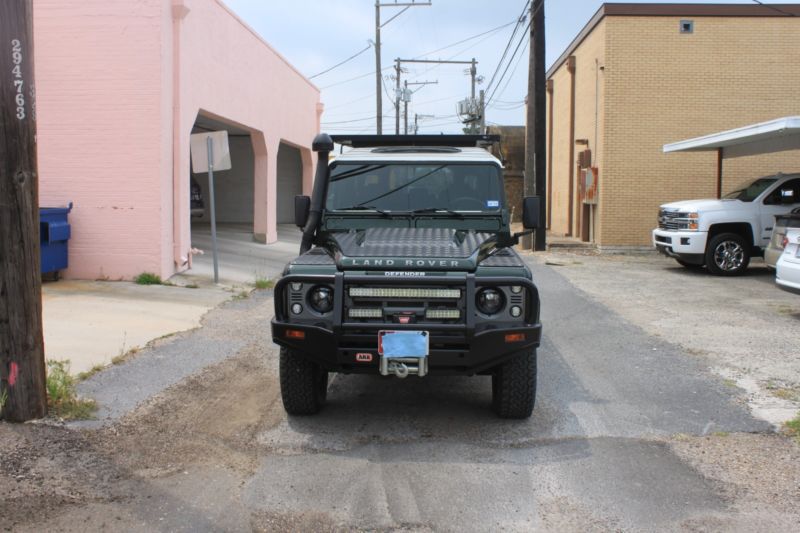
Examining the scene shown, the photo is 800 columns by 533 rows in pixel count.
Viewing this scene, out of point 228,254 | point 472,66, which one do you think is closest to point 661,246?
point 228,254

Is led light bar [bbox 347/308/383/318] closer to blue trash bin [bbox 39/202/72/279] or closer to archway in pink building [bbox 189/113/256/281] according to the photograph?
blue trash bin [bbox 39/202/72/279]

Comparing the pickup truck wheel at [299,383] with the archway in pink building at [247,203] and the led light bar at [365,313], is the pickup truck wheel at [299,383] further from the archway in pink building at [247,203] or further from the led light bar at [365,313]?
the archway in pink building at [247,203]

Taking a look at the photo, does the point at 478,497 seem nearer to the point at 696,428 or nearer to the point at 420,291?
the point at 420,291

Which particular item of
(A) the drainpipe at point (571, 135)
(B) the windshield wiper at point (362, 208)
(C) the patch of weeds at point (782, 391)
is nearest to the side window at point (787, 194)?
(C) the patch of weeds at point (782, 391)

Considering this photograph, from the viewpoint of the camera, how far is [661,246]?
52.2ft

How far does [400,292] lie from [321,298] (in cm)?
57

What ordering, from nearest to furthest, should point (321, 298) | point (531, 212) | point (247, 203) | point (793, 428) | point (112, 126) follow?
point (321, 298) → point (793, 428) → point (531, 212) → point (112, 126) → point (247, 203)

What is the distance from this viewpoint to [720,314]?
10633 mm

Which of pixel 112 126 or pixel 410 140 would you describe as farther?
pixel 112 126

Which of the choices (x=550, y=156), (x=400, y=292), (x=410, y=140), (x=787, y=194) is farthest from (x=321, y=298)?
(x=550, y=156)

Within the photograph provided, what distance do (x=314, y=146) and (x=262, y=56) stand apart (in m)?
14.4

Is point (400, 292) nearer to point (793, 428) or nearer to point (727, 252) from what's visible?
point (793, 428)

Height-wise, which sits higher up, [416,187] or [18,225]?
[416,187]

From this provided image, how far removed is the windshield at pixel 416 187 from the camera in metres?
6.68
